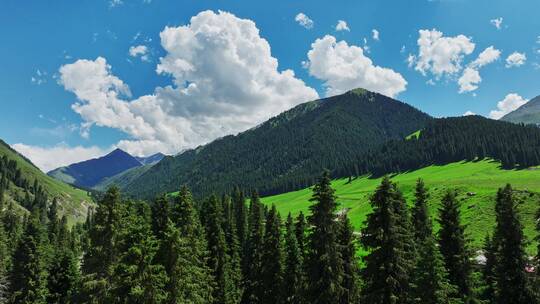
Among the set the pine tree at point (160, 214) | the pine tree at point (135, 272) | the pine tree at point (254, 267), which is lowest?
the pine tree at point (254, 267)

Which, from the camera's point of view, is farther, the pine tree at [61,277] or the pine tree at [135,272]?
the pine tree at [61,277]

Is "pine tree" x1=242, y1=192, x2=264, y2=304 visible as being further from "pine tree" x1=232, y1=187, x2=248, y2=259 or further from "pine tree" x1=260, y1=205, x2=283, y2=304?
"pine tree" x1=232, y1=187, x2=248, y2=259

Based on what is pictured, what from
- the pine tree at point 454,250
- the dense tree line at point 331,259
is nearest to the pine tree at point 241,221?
the dense tree line at point 331,259

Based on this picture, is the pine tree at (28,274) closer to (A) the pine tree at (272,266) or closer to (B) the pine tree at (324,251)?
(A) the pine tree at (272,266)

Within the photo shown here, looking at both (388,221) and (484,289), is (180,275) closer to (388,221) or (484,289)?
(388,221)

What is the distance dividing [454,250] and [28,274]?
52495 mm

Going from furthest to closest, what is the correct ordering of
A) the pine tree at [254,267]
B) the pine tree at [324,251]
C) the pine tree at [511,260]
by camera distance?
the pine tree at [254,267], the pine tree at [511,260], the pine tree at [324,251]

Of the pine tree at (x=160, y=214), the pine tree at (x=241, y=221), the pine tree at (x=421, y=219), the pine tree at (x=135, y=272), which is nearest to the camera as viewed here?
the pine tree at (x=135, y=272)

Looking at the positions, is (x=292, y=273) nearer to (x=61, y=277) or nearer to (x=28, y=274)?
(x=61, y=277)

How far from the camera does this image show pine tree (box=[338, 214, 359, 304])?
36.5 meters

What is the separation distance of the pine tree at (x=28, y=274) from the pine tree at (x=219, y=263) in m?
22.5

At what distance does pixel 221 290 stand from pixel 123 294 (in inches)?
998

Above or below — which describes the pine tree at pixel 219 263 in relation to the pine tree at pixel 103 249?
below

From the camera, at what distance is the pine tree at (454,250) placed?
36.3 metres
